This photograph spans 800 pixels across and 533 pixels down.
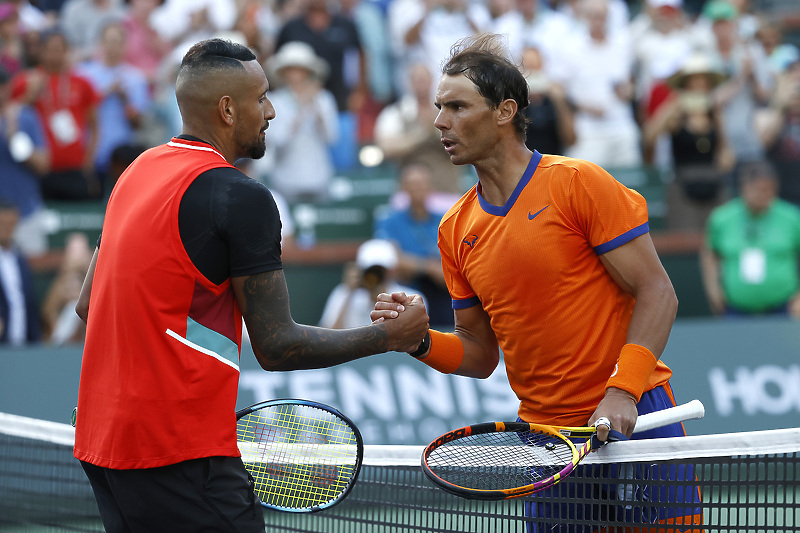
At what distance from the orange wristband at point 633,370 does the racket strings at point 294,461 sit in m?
0.92

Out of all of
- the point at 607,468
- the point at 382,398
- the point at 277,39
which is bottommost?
the point at 382,398

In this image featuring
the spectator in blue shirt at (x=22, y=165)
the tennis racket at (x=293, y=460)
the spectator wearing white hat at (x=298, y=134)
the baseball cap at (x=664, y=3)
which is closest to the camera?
the tennis racket at (x=293, y=460)

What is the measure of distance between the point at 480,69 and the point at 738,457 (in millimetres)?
1610

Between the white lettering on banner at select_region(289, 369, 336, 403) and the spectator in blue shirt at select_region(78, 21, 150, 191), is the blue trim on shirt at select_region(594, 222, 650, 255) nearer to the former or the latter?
the white lettering on banner at select_region(289, 369, 336, 403)

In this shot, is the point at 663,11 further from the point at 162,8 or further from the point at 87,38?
the point at 87,38

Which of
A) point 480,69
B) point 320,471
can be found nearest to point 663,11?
point 480,69

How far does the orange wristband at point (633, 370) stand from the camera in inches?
129

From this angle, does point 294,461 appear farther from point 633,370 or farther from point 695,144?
point 695,144

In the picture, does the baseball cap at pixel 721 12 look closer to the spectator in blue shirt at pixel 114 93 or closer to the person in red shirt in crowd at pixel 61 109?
the spectator in blue shirt at pixel 114 93

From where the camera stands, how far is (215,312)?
9.53 ft

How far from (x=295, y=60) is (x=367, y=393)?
4.33 metres

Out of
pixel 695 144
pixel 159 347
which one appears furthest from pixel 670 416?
pixel 695 144

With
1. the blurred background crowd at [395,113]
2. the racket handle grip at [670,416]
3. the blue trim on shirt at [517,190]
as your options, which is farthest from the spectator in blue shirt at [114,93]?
the racket handle grip at [670,416]

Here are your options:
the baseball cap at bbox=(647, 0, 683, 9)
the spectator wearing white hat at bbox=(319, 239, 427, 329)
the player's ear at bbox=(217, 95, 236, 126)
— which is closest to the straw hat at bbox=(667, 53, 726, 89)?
the baseball cap at bbox=(647, 0, 683, 9)
